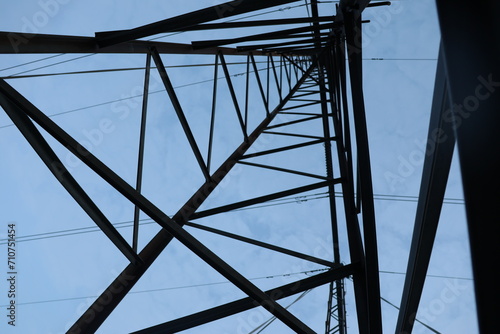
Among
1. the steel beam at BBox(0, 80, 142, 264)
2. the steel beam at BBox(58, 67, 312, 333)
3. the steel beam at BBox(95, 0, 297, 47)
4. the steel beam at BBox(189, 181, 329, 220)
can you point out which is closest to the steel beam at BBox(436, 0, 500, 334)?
the steel beam at BBox(95, 0, 297, 47)

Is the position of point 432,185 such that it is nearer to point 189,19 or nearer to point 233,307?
point 233,307

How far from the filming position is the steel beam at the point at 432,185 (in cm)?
254

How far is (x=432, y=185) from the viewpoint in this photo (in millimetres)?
2801

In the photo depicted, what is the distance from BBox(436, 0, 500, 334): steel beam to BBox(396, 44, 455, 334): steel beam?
0.91m

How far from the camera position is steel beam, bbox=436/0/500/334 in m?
1.25

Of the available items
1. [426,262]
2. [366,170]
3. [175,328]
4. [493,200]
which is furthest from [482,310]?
[175,328]

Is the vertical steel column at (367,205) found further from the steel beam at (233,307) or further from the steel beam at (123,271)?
the steel beam at (123,271)

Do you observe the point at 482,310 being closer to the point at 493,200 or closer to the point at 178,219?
the point at 493,200

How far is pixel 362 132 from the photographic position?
4.39 meters

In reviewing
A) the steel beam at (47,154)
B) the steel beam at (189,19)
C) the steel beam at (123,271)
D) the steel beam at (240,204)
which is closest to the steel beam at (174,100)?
the steel beam at (240,204)

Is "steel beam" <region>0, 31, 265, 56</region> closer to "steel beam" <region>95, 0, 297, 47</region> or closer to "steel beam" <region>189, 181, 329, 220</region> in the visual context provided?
"steel beam" <region>95, 0, 297, 47</region>

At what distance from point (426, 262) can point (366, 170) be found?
1.22m

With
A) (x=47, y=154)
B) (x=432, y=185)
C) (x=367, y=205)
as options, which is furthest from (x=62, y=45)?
(x=432, y=185)

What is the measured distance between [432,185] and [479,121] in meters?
1.59
